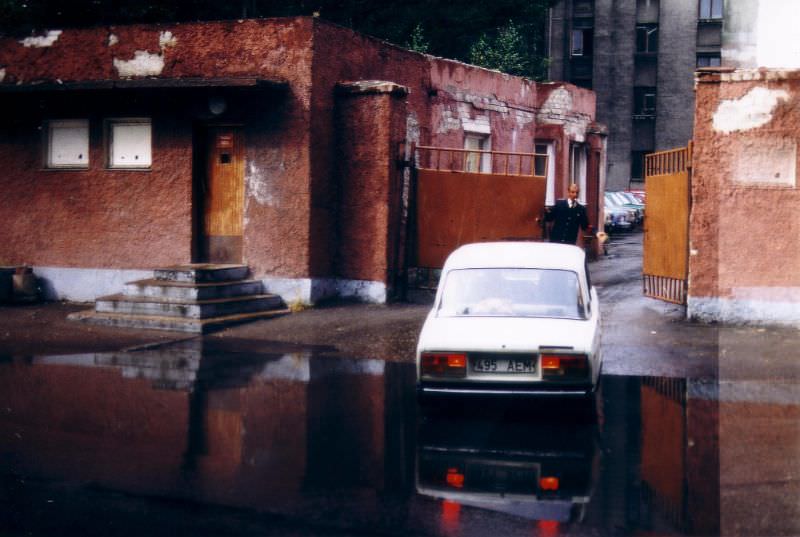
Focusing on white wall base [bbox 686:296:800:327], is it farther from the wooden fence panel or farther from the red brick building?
the red brick building

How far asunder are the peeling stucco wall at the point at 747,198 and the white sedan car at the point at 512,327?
15.1ft

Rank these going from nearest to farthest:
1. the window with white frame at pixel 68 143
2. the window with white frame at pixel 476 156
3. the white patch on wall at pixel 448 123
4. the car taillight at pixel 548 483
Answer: the car taillight at pixel 548 483
the window with white frame at pixel 68 143
the white patch on wall at pixel 448 123
the window with white frame at pixel 476 156

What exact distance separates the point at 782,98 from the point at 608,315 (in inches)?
154

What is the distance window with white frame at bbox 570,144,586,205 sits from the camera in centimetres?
2428

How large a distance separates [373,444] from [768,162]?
794 cm

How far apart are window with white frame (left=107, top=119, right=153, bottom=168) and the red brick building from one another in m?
0.02

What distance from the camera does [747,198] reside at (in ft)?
43.4

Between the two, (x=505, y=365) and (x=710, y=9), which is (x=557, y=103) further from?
(x=710, y=9)

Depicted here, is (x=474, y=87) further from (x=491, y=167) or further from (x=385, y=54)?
(x=385, y=54)

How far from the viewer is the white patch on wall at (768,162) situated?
1306cm

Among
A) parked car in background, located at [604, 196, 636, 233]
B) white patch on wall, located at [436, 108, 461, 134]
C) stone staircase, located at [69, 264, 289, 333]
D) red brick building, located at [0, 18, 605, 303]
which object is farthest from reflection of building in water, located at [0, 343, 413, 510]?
parked car in background, located at [604, 196, 636, 233]

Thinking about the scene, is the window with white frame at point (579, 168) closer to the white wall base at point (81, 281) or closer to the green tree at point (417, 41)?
the green tree at point (417, 41)

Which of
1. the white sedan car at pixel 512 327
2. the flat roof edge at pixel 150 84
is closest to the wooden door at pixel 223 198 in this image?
the flat roof edge at pixel 150 84

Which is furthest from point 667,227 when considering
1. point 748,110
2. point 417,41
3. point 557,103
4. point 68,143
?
point 417,41
